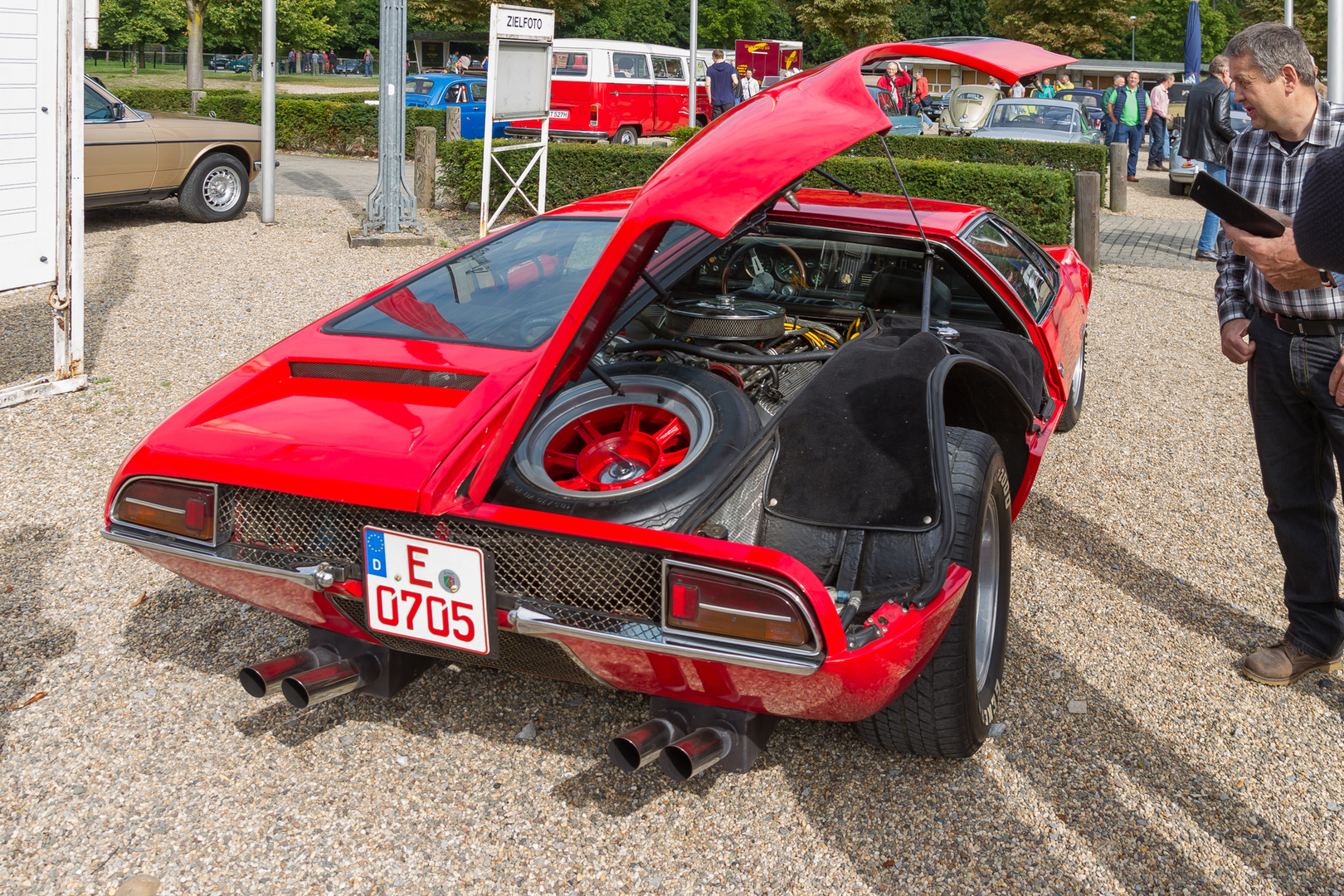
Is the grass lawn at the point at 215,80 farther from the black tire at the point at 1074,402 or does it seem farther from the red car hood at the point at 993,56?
the red car hood at the point at 993,56

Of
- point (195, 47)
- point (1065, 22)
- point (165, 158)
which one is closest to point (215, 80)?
point (195, 47)

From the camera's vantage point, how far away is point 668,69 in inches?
917

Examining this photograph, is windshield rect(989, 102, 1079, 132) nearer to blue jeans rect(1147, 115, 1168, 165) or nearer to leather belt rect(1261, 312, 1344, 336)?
blue jeans rect(1147, 115, 1168, 165)

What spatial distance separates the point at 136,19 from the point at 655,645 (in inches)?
2297

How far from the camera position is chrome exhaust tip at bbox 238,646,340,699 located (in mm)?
2459

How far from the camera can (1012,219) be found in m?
10.0

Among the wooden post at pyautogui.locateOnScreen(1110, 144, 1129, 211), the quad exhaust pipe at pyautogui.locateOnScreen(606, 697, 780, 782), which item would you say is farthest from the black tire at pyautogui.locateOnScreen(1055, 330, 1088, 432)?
the wooden post at pyautogui.locateOnScreen(1110, 144, 1129, 211)

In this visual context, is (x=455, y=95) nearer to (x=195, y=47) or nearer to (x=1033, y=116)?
(x=1033, y=116)

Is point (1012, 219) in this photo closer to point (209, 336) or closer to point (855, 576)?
point (209, 336)

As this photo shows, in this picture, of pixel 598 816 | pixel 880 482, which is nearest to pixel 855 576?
pixel 880 482

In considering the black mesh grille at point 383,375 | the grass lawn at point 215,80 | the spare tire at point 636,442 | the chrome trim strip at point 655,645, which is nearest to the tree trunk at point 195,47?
the grass lawn at point 215,80

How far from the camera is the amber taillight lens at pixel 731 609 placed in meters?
2.09

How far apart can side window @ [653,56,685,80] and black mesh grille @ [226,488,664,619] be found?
21.8 metres

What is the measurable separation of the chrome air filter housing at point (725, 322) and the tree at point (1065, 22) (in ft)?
126
